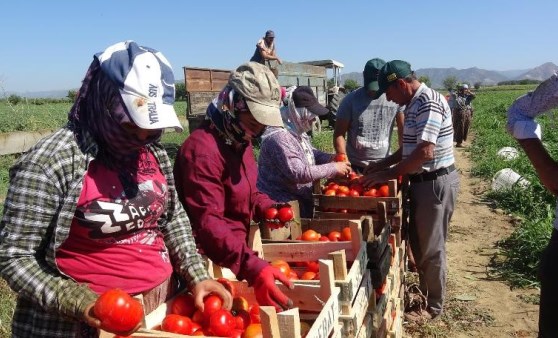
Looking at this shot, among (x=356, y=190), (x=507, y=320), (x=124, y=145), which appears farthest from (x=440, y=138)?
(x=124, y=145)

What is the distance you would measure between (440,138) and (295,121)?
120 centimetres

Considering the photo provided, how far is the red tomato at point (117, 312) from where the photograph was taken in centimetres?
141

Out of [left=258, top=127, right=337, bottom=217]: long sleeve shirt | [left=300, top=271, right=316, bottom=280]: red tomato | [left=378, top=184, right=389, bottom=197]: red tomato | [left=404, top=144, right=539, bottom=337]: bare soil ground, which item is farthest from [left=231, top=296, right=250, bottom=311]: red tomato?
Answer: [left=404, top=144, right=539, bottom=337]: bare soil ground

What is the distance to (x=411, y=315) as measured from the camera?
4.55 meters

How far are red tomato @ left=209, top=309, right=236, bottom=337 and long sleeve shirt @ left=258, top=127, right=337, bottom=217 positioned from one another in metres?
1.78

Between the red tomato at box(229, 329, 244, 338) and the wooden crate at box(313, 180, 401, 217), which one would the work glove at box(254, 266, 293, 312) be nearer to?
the red tomato at box(229, 329, 244, 338)

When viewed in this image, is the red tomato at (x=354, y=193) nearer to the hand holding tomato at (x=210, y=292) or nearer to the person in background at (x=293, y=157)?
the person in background at (x=293, y=157)

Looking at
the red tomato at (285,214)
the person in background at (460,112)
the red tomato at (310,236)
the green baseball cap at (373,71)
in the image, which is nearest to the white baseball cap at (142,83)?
the red tomato at (285,214)

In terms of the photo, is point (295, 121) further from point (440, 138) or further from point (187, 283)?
point (187, 283)

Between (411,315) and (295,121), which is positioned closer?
(295,121)

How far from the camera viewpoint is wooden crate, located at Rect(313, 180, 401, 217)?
4.00m

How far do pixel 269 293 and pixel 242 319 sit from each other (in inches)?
7.1

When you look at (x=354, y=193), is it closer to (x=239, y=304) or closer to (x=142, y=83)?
(x=239, y=304)

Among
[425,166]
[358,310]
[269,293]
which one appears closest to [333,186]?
[425,166]
